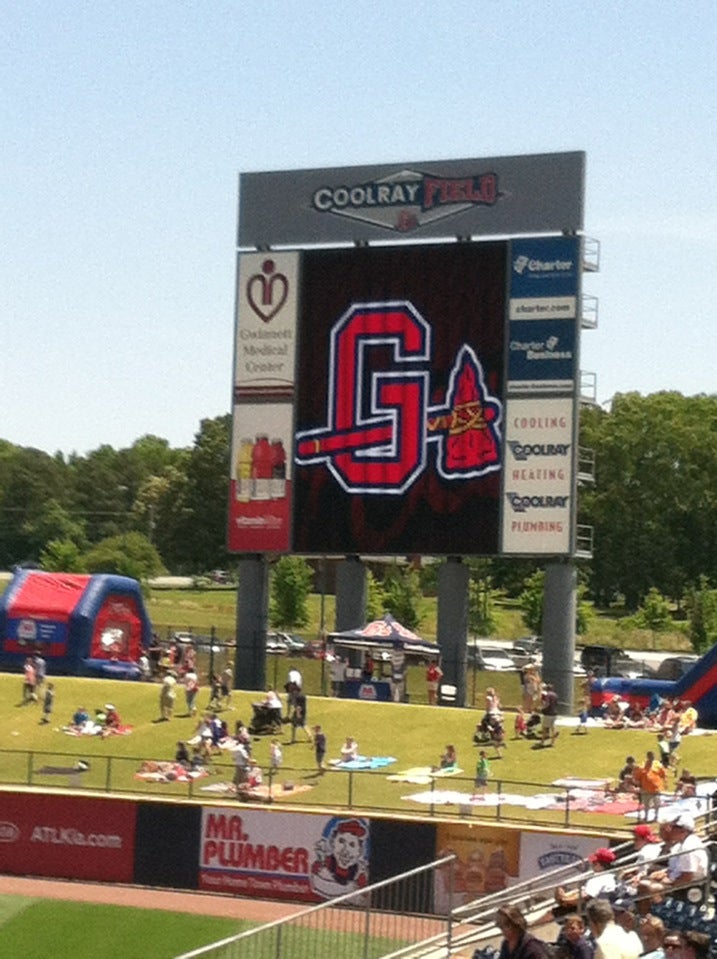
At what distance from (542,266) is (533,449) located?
172 inches

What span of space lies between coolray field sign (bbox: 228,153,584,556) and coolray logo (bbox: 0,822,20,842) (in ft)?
40.2

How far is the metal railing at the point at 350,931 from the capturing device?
20.0 m

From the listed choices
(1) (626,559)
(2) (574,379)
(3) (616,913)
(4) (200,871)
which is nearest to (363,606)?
(2) (574,379)

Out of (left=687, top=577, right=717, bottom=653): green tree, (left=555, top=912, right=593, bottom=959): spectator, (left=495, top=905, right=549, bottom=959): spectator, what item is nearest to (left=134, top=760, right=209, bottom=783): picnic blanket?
(left=555, top=912, right=593, bottom=959): spectator

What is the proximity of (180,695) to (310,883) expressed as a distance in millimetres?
13881

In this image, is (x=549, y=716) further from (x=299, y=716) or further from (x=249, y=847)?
(x=249, y=847)

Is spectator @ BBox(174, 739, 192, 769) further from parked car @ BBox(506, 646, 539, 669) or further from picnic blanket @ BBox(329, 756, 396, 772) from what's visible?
parked car @ BBox(506, 646, 539, 669)

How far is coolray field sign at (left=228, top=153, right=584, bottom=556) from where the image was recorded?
4416cm

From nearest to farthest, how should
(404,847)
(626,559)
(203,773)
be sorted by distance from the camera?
(404,847)
(203,773)
(626,559)

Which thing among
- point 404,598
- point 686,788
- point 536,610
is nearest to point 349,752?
point 686,788

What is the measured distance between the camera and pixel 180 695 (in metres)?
46.8

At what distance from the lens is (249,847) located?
34219mm

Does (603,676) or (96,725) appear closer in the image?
(96,725)

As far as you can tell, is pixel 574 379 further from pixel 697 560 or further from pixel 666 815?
pixel 697 560
